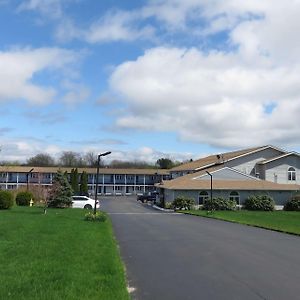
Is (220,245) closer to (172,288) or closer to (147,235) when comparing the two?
(147,235)

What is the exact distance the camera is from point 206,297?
827 cm

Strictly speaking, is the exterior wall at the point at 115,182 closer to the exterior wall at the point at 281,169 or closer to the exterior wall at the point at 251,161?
the exterior wall at the point at 251,161

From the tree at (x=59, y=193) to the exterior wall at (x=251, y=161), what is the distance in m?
28.4

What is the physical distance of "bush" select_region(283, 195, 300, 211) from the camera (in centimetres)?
5375

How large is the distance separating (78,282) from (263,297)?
10.5 ft

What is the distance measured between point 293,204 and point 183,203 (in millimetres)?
12455

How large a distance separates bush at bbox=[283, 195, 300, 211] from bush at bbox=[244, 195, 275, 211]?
194 cm

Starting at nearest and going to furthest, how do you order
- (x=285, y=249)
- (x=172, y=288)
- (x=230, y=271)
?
(x=172, y=288) < (x=230, y=271) < (x=285, y=249)

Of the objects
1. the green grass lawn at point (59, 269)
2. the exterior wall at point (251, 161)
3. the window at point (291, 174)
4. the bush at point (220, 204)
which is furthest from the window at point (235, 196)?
the green grass lawn at point (59, 269)

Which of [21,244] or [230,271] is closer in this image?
[230,271]

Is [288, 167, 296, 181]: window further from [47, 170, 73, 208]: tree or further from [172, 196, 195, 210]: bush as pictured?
[47, 170, 73, 208]: tree

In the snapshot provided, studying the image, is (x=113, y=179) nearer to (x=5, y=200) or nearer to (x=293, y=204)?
(x=293, y=204)

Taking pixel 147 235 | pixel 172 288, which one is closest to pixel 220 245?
pixel 147 235

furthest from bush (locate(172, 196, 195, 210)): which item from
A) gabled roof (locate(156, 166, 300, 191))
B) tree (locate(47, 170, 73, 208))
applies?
tree (locate(47, 170, 73, 208))
